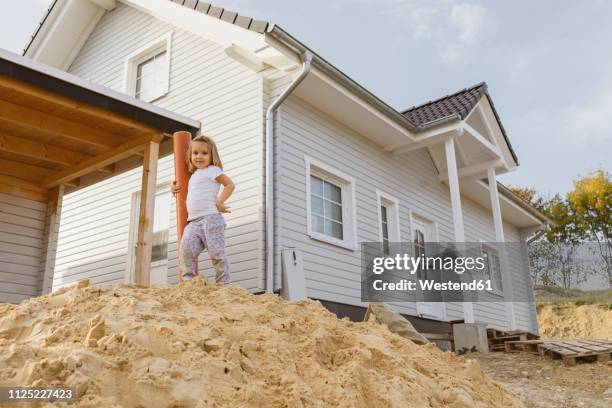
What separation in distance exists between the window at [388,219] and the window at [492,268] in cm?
474

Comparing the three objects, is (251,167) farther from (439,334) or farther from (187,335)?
(187,335)

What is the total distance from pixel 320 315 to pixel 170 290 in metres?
1.02

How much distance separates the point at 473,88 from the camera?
1114cm

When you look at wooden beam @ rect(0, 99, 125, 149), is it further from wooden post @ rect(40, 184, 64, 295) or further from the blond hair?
wooden post @ rect(40, 184, 64, 295)

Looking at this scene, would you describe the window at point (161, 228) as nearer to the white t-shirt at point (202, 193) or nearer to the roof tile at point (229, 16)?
the roof tile at point (229, 16)

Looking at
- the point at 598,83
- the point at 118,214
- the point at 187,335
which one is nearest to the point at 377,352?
the point at 187,335

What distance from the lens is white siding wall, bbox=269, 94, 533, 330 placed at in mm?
7508

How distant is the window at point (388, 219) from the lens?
954 centimetres

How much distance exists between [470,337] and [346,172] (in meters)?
3.14

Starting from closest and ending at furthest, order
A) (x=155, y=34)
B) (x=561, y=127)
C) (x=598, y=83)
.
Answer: (x=155, y=34) < (x=598, y=83) < (x=561, y=127)

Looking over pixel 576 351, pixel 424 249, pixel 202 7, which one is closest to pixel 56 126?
pixel 202 7

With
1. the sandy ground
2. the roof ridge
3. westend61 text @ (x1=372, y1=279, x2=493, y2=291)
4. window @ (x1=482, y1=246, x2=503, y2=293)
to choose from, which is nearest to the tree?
window @ (x1=482, y1=246, x2=503, y2=293)

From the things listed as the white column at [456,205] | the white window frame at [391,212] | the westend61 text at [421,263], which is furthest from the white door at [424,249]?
the white column at [456,205]

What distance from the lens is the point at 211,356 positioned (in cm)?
268
